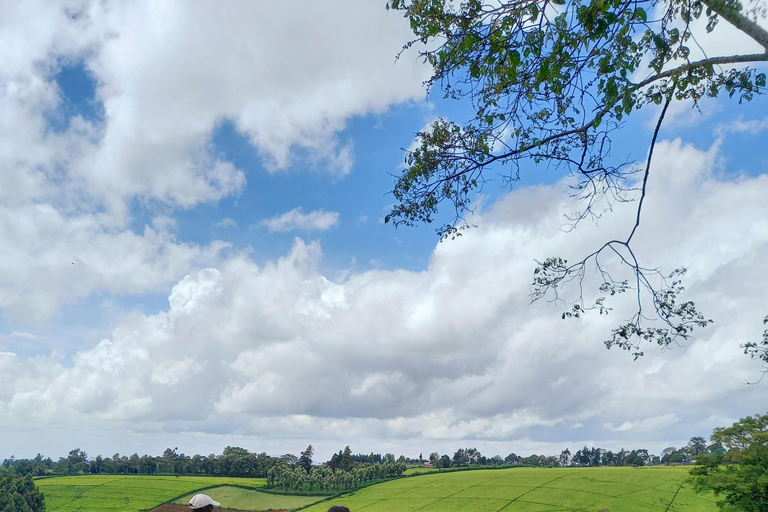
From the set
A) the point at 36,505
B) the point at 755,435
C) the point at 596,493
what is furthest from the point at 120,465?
the point at 755,435

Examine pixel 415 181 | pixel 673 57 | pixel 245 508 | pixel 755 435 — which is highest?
pixel 673 57

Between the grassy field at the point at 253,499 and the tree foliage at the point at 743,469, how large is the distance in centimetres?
7878

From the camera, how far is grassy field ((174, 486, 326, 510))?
9912cm

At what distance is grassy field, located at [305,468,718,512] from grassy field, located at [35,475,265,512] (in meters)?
34.9

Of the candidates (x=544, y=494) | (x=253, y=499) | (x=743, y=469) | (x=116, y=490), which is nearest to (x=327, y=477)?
(x=253, y=499)

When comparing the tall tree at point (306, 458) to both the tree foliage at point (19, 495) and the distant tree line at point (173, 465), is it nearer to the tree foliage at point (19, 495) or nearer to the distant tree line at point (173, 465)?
the distant tree line at point (173, 465)

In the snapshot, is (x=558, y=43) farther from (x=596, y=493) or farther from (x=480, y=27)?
(x=596, y=493)

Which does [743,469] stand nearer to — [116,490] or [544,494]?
[544,494]

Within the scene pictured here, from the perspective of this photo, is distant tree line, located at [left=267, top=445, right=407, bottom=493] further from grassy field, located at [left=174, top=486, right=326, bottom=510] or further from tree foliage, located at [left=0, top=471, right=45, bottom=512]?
tree foliage, located at [left=0, top=471, right=45, bottom=512]

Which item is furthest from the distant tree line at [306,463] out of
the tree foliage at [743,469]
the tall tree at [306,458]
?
the tree foliage at [743,469]

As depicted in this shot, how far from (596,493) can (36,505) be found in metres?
101

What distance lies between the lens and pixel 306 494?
10744 cm

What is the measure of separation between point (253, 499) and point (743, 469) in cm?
9196

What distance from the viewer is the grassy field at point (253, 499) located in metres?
99.1
